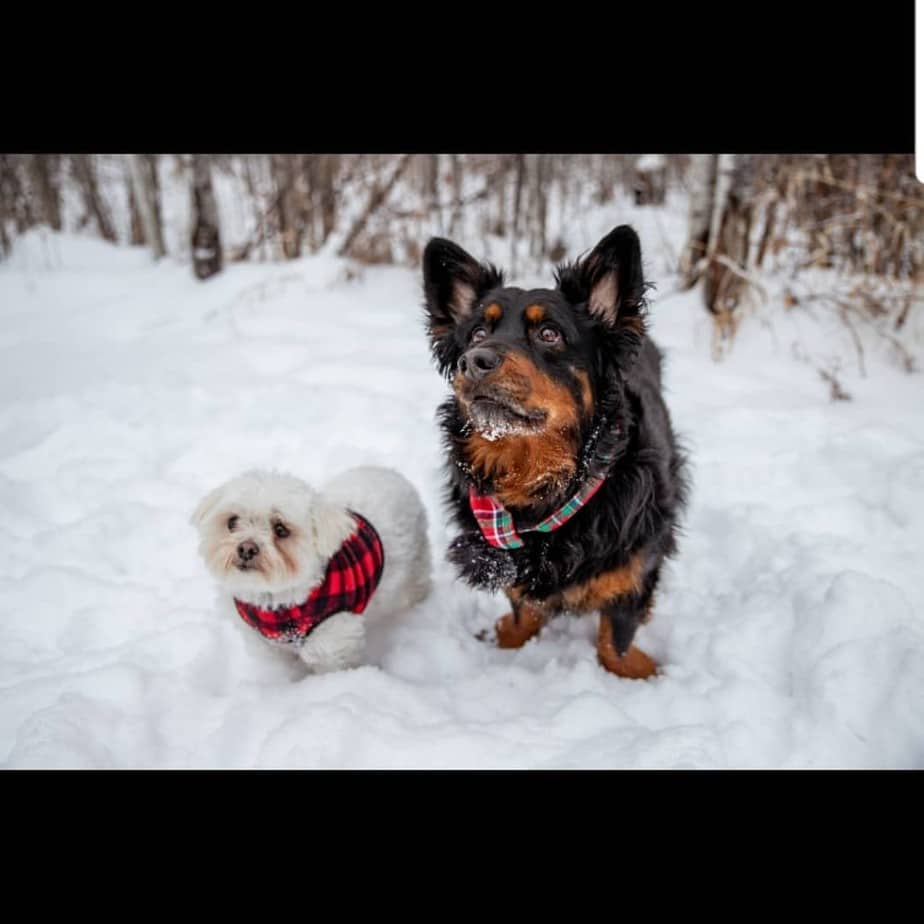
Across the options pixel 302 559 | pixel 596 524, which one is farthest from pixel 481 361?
pixel 302 559

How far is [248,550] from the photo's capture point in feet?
7.48

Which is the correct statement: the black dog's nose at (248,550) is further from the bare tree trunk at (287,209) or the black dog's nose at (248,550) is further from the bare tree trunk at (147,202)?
the bare tree trunk at (147,202)

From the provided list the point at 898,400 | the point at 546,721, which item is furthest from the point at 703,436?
the point at 546,721

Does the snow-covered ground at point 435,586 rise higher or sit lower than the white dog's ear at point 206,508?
lower

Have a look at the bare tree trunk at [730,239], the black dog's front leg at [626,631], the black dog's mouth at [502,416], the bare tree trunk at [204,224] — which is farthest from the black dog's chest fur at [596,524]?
the bare tree trunk at [204,224]

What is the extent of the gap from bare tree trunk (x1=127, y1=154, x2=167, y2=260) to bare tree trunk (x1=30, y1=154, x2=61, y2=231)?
9.08 feet

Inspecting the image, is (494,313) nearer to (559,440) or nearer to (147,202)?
(559,440)

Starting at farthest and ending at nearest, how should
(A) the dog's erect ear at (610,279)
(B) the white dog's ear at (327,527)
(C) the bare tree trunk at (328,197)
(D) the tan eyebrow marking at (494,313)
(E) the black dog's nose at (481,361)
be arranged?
(C) the bare tree trunk at (328,197) → (B) the white dog's ear at (327,527) → (D) the tan eyebrow marking at (494,313) → (A) the dog's erect ear at (610,279) → (E) the black dog's nose at (481,361)

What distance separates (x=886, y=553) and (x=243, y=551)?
9.14 ft

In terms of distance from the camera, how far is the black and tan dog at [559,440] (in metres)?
2.05

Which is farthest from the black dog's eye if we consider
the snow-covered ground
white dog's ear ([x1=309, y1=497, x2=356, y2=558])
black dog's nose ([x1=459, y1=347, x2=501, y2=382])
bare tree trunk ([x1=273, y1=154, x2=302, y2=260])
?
bare tree trunk ([x1=273, y1=154, x2=302, y2=260])

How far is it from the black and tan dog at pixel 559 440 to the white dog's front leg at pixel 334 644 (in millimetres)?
524

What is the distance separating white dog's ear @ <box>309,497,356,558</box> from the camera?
2385 millimetres
